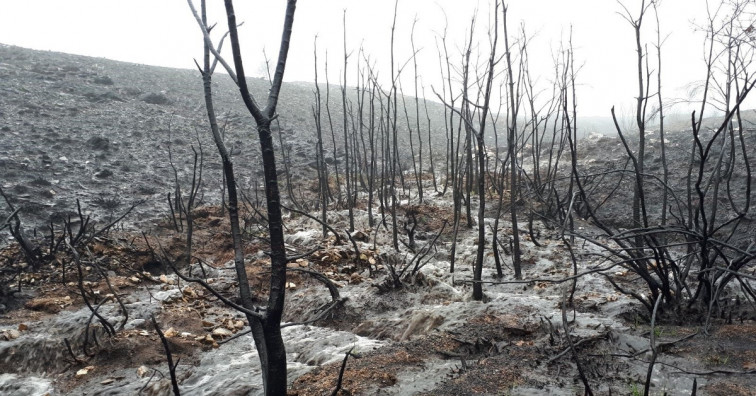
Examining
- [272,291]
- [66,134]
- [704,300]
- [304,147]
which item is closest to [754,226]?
[704,300]

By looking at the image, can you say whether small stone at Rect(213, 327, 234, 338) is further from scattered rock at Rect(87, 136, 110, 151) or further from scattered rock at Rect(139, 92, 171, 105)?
scattered rock at Rect(139, 92, 171, 105)

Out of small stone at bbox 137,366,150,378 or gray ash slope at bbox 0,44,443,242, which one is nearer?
small stone at bbox 137,366,150,378

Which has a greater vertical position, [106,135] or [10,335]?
[106,135]

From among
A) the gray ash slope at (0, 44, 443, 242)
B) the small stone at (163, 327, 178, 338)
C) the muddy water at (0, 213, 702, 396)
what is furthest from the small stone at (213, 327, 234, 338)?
the gray ash slope at (0, 44, 443, 242)

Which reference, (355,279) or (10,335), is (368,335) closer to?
(355,279)

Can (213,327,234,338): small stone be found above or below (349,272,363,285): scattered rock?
below

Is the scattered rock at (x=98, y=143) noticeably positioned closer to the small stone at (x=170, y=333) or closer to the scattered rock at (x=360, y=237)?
the scattered rock at (x=360, y=237)

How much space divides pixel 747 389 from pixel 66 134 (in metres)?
17.0

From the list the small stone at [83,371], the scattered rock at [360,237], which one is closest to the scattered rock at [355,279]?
the scattered rock at [360,237]

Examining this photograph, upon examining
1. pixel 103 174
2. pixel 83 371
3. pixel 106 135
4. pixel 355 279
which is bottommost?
pixel 83 371

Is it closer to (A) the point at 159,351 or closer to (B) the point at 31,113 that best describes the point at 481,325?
(A) the point at 159,351

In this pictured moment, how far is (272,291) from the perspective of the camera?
1.88 meters

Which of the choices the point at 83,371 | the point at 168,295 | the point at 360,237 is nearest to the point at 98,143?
the point at 168,295

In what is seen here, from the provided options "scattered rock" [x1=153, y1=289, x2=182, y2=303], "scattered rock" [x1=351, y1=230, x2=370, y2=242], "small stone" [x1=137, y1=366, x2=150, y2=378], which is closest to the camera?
"small stone" [x1=137, y1=366, x2=150, y2=378]
